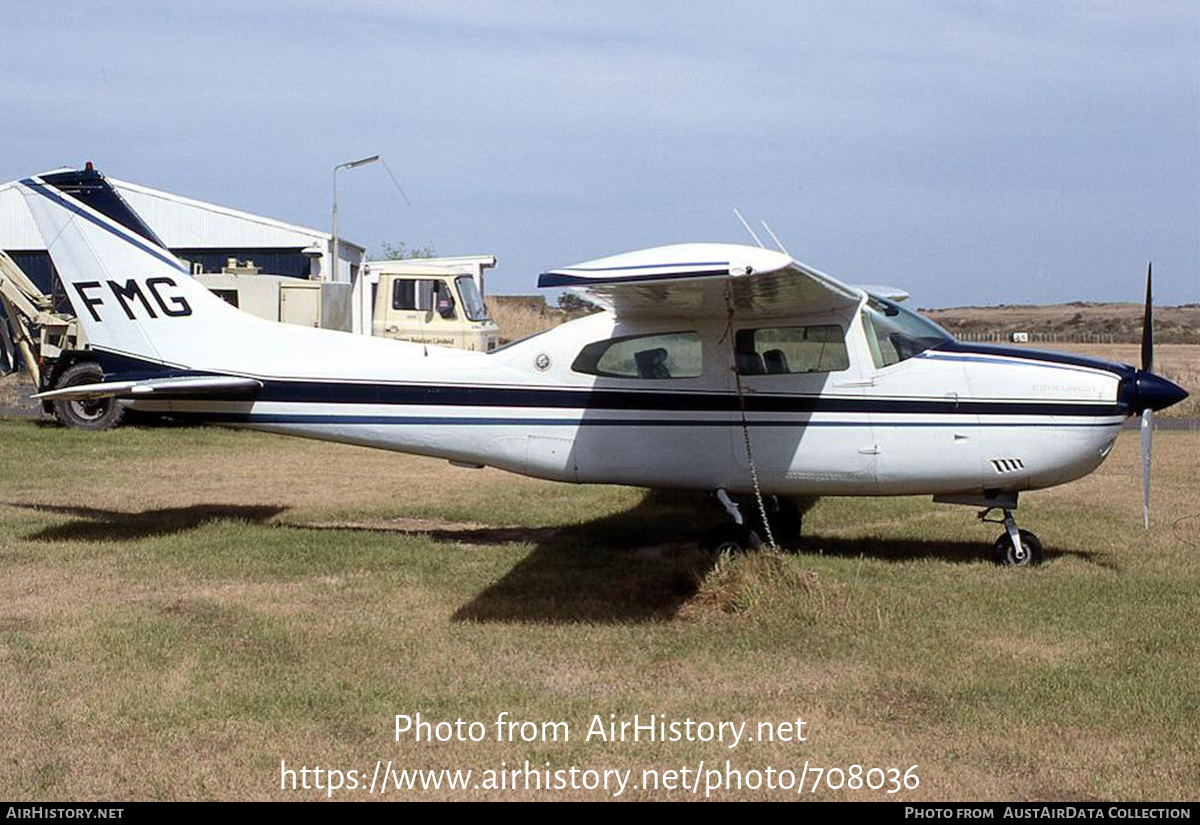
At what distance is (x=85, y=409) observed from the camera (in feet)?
57.4

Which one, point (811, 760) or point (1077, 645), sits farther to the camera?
point (1077, 645)

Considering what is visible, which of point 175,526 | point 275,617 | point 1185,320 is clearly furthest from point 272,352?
point 1185,320

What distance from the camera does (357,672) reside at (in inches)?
255

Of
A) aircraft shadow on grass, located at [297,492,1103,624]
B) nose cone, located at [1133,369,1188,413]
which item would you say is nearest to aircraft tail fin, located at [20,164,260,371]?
aircraft shadow on grass, located at [297,492,1103,624]

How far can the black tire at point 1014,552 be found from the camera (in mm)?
8969

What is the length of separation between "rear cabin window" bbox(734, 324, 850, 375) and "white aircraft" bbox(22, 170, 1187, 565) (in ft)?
0.03

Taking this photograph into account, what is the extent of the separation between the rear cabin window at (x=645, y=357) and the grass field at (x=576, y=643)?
146cm

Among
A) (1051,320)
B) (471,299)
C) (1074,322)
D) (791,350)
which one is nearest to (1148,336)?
(791,350)

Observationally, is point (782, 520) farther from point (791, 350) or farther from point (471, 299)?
point (471, 299)

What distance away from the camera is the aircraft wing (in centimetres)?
654

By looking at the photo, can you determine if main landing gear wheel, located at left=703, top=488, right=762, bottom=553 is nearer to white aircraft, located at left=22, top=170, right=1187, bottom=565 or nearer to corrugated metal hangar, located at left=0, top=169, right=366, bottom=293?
white aircraft, located at left=22, top=170, right=1187, bottom=565

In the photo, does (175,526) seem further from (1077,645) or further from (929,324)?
(1077,645)

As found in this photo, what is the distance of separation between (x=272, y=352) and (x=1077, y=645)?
641cm

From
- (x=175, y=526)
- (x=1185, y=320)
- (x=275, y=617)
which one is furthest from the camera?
(x=1185, y=320)
